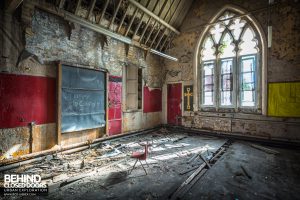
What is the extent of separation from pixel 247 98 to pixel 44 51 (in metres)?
Answer: 7.22

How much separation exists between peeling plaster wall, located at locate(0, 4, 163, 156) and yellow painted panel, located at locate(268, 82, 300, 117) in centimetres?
585

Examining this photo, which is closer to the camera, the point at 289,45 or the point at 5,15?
the point at 5,15

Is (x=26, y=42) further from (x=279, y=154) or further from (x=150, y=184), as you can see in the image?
(x=279, y=154)

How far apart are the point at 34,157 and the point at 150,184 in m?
3.04

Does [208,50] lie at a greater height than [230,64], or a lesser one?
greater

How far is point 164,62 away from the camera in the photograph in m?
8.89

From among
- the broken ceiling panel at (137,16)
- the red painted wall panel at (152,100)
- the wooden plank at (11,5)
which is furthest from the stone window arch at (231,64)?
the wooden plank at (11,5)

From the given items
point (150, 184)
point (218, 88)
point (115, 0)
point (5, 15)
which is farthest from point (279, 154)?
point (5, 15)

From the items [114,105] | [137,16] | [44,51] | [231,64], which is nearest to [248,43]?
[231,64]

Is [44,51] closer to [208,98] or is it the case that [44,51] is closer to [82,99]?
[82,99]

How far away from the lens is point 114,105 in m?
6.44

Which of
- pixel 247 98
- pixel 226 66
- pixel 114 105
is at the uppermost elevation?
pixel 226 66

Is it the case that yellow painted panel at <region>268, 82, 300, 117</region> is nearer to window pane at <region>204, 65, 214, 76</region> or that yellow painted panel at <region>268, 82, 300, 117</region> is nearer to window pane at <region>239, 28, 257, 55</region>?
window pane at <region>239, 28, 257, 55</region>

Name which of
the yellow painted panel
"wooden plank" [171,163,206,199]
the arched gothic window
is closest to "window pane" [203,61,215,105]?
the arched gothic window
